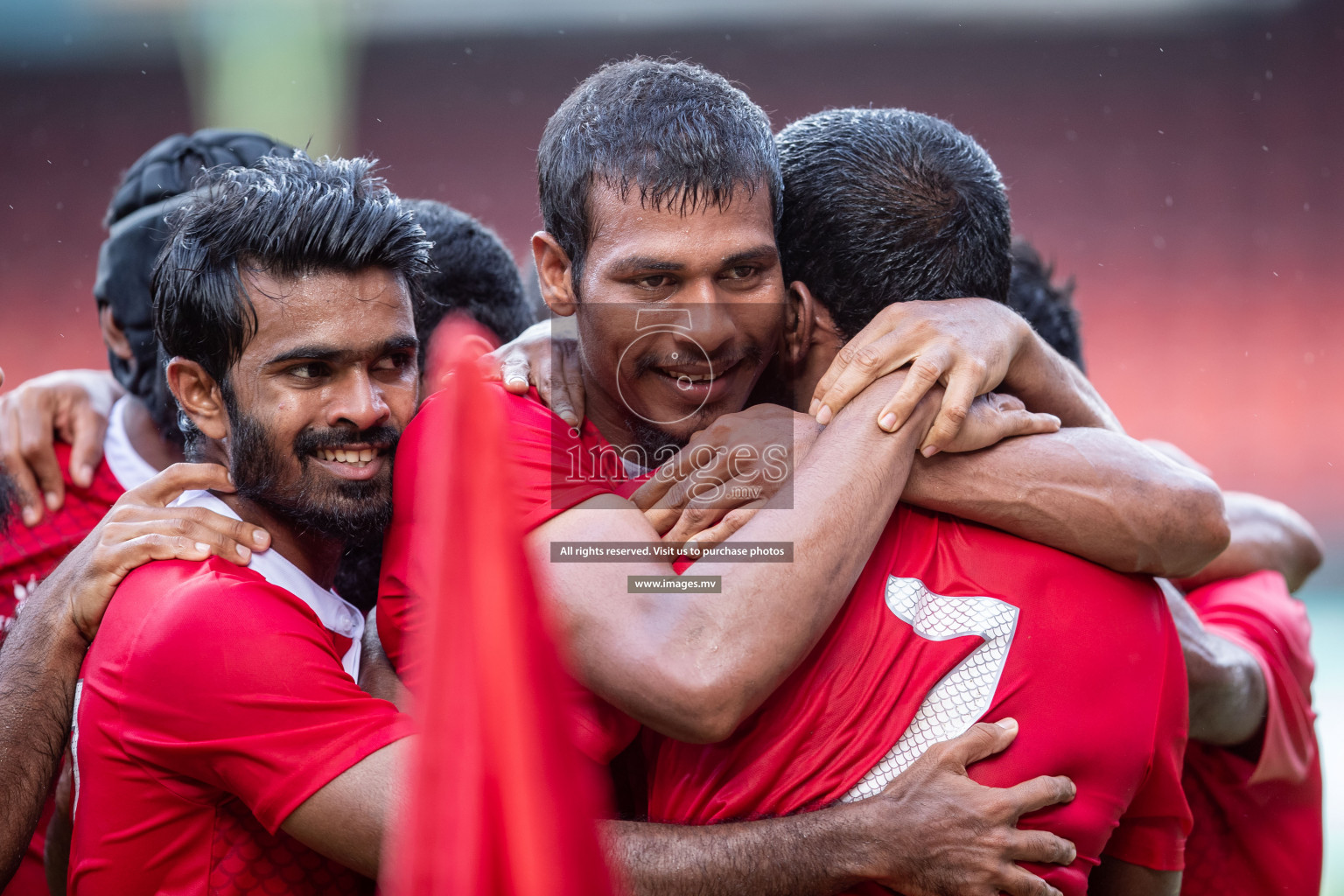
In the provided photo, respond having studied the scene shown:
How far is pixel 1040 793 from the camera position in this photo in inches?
74.7

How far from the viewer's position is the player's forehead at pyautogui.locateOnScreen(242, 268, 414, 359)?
2.16 meters

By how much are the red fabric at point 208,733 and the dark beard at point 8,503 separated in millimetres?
884

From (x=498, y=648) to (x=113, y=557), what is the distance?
1.03 m

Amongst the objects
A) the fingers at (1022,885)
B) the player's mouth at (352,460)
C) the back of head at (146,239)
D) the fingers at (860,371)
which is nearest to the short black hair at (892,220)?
the fingers at (860,371)

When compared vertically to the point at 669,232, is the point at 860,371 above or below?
below

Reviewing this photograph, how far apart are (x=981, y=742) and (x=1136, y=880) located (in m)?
0.62

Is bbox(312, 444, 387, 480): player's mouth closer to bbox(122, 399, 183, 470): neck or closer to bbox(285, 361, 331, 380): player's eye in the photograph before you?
bbox(285, 361, 331, 380): player's eye

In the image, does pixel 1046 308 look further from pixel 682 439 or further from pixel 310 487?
pixel 310 487

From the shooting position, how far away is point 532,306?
3.70 metres

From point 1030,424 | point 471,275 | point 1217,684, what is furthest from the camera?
point 471,275

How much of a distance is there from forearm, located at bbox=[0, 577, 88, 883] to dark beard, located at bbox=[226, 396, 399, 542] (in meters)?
0.39

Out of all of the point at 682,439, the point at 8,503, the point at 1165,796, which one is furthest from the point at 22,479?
the point at 1165,796

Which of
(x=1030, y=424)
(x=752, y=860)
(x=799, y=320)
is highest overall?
(x=799, y=320)

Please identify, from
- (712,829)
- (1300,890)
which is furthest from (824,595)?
(1300,890)
